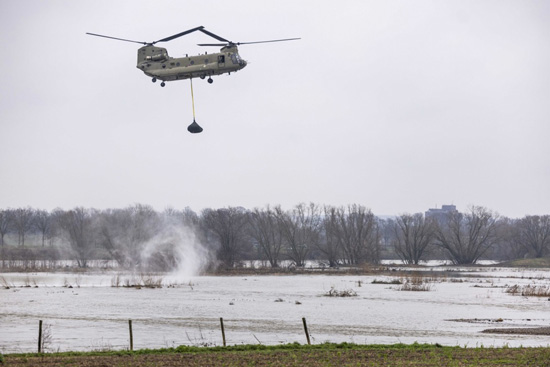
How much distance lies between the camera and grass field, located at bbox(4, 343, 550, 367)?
25.0 meters

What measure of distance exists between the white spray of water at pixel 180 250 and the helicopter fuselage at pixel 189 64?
62265 mm

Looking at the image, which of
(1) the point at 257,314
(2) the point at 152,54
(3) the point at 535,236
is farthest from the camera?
(3) the point at 535,236

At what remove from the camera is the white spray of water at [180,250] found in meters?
117

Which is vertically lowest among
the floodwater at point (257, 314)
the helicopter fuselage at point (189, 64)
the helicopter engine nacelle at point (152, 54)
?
the floodwater at point (257, 314)

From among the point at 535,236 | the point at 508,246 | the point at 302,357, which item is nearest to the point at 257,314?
the point at 302,357

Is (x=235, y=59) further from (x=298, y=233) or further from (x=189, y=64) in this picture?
(x=298, y=233)

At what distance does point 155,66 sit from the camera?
4644cm

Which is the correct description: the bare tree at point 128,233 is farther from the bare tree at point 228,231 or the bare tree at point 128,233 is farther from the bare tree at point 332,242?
the bare tree at point 332,242

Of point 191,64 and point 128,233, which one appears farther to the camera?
point 128,233

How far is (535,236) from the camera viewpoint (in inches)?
6275

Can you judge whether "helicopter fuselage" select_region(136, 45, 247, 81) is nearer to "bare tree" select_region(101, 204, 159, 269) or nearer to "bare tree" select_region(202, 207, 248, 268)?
"bare tree" select_region(101, 204, 159, 269)

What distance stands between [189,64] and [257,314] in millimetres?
18804

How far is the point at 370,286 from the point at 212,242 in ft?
186

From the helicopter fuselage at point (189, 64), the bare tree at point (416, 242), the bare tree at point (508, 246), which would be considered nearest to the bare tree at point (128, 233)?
the bare tree at point (416, 242)
